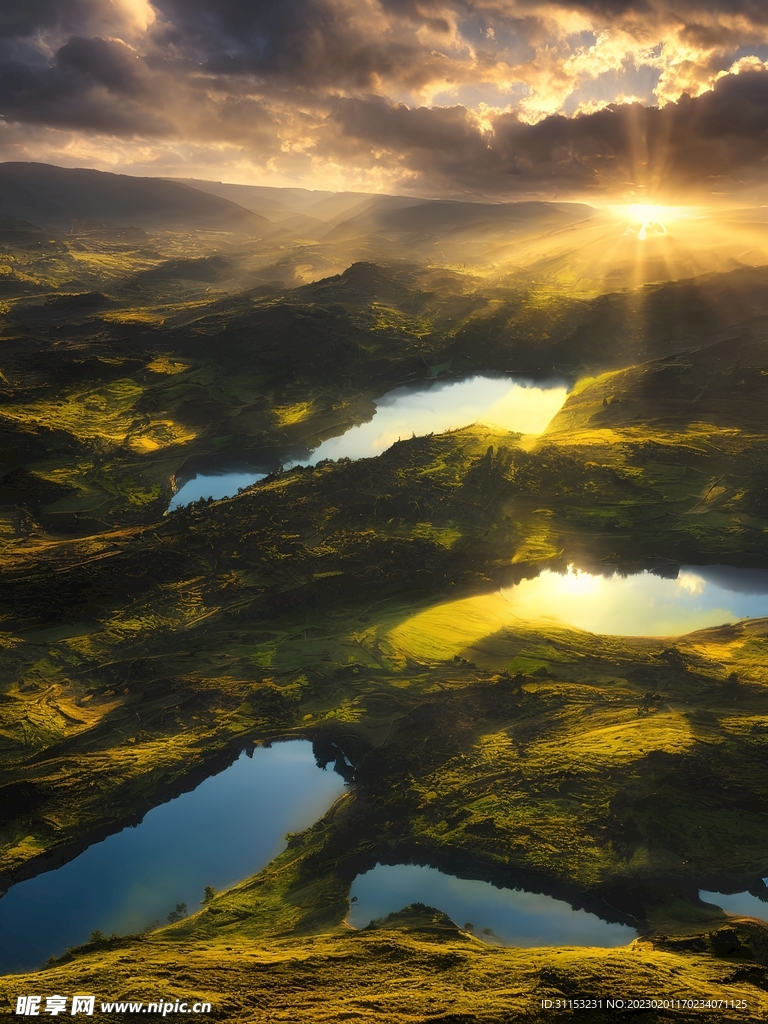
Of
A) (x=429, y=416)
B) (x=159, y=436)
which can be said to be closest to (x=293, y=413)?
(x=159, y=436)

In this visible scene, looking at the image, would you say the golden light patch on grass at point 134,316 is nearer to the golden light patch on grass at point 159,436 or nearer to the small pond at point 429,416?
the golden light patch on grass at point 159,436

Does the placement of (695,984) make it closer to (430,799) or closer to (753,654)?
(430,799)

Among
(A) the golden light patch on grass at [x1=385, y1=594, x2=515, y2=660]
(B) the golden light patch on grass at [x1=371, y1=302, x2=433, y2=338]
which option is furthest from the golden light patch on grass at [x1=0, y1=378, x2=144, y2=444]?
(B) the golden light patch on grass at [x1=371, y1=302, x2=433, y2=338]

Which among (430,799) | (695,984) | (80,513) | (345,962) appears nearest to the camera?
(695,984)

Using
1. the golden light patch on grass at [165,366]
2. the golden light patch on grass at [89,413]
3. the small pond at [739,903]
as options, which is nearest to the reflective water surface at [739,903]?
the small pond at [739,903]

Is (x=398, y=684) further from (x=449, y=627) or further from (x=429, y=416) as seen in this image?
(x=429, y=416)

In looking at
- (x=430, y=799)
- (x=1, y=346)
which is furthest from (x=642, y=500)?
(x=1, y=346)
